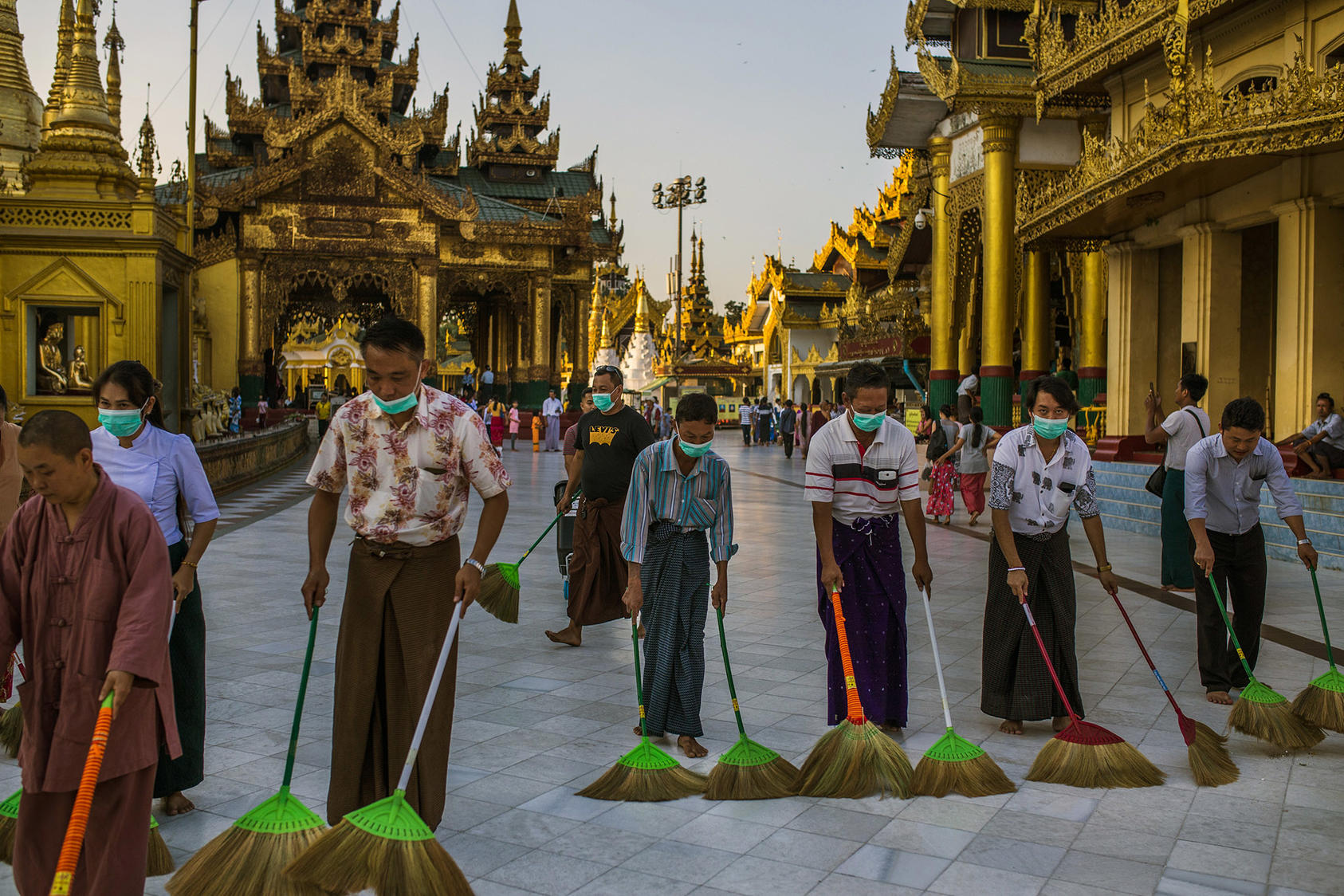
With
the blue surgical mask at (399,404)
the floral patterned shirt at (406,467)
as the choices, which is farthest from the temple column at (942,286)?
the blue surgical mask at (399,404)

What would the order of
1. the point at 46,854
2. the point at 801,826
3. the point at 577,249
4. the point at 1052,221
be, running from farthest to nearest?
the point at 577,249, the point at 1052,221, the point at 801,826, the point at 46,854

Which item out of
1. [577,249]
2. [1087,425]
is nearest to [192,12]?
[1087,425]

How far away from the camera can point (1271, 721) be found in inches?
211

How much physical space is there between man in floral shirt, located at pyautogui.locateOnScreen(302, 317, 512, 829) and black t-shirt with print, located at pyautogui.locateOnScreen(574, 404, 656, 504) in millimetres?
3234

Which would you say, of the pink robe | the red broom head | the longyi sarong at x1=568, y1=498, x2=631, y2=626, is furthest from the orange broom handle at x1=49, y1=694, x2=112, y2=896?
the longyi sarong at x1=568, y1=498, x2=631, y2=626

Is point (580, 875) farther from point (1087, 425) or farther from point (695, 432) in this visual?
point (1087, 425)

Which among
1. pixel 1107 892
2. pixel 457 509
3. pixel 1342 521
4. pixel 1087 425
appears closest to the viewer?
pixel 1107 892

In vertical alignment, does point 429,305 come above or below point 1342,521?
above

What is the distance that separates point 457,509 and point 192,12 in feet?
56.1

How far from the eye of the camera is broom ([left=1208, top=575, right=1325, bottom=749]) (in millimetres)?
5340

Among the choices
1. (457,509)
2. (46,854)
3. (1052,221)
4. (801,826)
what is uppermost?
(1052,221)

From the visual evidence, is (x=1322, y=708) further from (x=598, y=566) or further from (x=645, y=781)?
(x=598, y=566)

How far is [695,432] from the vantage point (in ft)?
17.8

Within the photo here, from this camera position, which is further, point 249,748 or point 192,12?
point 192,12
